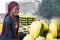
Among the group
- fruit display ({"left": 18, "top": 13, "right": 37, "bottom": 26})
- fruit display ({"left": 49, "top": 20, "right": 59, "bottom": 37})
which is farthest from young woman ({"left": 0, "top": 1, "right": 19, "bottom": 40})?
fruit display ({"left": 49, "top": 20, "right": 59, "bottom": 37})

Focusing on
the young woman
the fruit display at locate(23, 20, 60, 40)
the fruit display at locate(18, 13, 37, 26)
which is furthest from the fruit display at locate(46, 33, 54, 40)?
the fruit display at locate(18, 13, 37, 26)

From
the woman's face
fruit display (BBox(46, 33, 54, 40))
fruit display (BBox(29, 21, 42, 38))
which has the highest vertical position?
the woman's face

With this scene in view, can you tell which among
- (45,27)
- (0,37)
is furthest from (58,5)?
(0,37)

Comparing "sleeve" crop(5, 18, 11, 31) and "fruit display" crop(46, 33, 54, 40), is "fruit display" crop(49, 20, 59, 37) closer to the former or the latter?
"fruit display" crop(46, 33, 54, 40)

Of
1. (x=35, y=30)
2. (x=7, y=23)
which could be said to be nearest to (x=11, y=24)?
(x=7, y=23)

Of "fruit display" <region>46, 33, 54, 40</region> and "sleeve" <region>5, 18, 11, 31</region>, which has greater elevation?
"sleeve" <region>5, 18, 11, 31</region>

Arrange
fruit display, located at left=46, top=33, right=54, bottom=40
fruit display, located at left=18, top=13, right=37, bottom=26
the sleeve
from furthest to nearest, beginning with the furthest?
fruit display, located at left=18, top=13, right=37, bottom=26 → the sleeve → fruit display, located at left=46, top=33, right=54, bottom=40

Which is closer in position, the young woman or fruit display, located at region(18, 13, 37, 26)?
the young woman

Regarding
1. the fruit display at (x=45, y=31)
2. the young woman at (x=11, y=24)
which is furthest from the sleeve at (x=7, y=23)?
the fruit display at (x=45, y=31)

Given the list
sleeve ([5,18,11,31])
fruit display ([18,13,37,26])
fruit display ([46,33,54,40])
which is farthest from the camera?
fruit display ([18,13,37,26])

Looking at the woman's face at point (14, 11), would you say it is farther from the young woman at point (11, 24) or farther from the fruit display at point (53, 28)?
the fruit display at point (53, 28)

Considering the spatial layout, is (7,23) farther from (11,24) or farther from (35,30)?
(35,30)

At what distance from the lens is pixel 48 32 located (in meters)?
0.85

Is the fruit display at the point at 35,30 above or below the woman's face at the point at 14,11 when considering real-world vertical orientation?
below
